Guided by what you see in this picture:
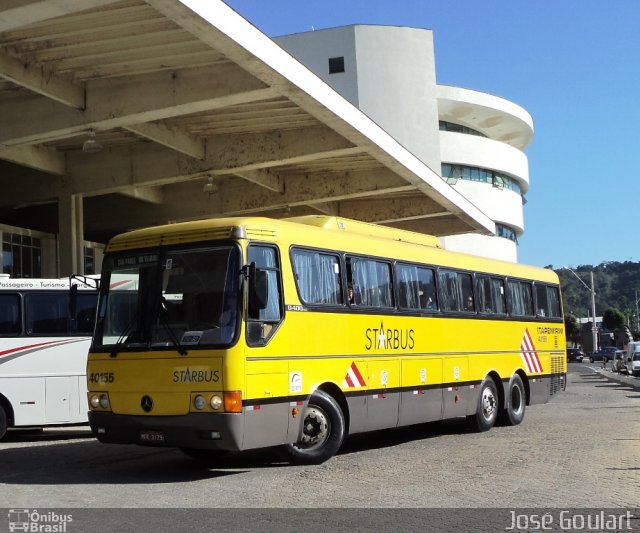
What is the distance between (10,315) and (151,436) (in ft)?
23.0

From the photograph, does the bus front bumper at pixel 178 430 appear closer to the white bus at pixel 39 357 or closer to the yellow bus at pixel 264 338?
the yellow bus at pixel 264 338

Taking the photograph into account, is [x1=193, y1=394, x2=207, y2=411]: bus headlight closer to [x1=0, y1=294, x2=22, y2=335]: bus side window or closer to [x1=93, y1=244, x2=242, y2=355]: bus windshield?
[x1=93, y1=244, x2=242, y2=355]: bus windshield

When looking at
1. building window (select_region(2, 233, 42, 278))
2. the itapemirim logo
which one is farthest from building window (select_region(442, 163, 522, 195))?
the itapemirim logo

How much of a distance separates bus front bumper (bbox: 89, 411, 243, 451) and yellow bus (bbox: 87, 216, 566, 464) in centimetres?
2

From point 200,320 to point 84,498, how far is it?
7.84ft

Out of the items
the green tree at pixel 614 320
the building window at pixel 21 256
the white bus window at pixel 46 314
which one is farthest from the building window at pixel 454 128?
the green tree at pixel 614 320

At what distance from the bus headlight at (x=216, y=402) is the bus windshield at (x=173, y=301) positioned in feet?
2.03

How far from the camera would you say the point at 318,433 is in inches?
460

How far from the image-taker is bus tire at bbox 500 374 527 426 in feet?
56.2

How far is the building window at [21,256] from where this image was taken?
31328mm

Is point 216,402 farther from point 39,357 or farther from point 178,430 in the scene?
point 39,357

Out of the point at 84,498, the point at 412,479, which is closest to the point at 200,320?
the point at 84,498

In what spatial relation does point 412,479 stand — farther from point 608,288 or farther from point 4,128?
point 608,288

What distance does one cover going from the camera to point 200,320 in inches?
415
